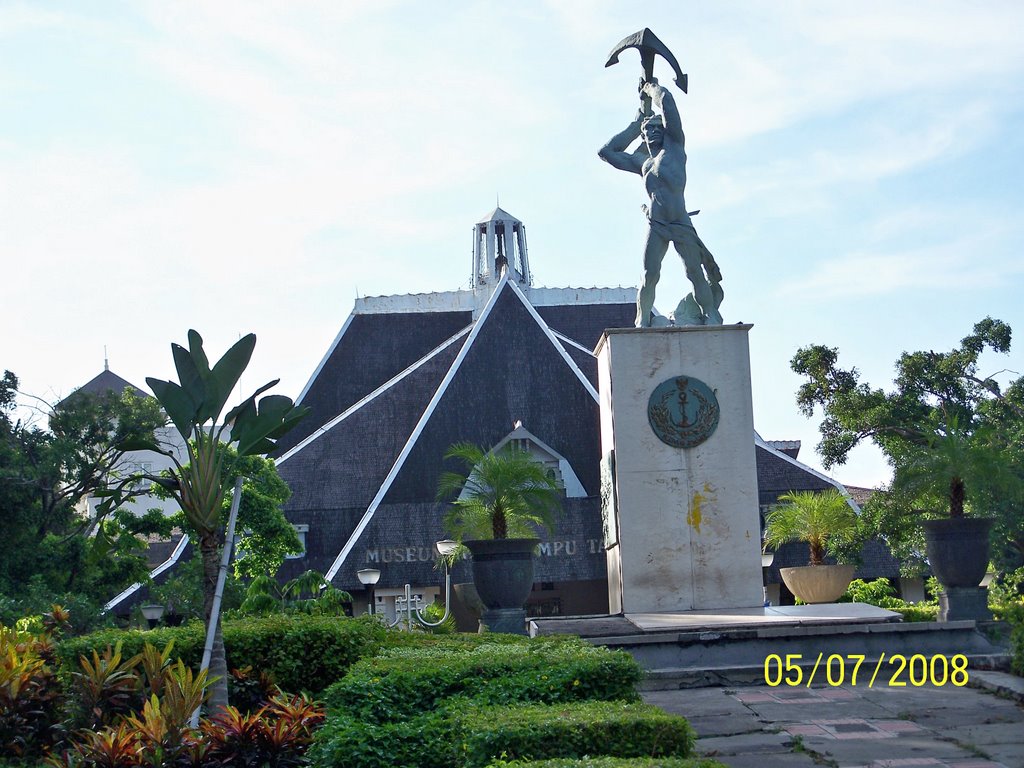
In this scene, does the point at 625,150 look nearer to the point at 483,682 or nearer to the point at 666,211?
the point at 666,211

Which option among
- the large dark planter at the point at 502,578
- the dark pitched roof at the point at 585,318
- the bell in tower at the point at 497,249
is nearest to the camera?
the large dark planter at the point at 502,578

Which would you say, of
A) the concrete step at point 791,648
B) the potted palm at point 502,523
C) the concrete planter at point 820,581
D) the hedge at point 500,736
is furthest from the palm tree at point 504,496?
the hedge at point 500,736

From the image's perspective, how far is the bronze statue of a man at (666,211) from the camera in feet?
44.0

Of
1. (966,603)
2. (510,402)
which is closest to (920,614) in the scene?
(966,603)

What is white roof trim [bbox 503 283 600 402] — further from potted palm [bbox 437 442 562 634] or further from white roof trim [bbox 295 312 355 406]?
potted palm [bbox 437 442 562 634]

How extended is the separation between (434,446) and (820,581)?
16.1m

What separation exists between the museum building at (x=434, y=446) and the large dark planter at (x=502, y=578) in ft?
41.9

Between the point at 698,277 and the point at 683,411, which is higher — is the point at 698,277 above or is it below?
above

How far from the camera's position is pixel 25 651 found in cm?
→ 1025

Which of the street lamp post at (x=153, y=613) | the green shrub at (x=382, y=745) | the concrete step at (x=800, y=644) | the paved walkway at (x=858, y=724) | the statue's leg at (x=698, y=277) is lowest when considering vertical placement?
the paved walkway at (x=858, y=724)

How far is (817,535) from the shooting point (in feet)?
49.8

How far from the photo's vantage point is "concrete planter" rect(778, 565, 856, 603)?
48.1 feet

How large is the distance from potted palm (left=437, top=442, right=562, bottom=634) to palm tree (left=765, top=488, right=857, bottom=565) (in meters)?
3.17

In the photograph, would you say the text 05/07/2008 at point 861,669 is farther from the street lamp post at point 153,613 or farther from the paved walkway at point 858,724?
the street lamp post at point 153,613
